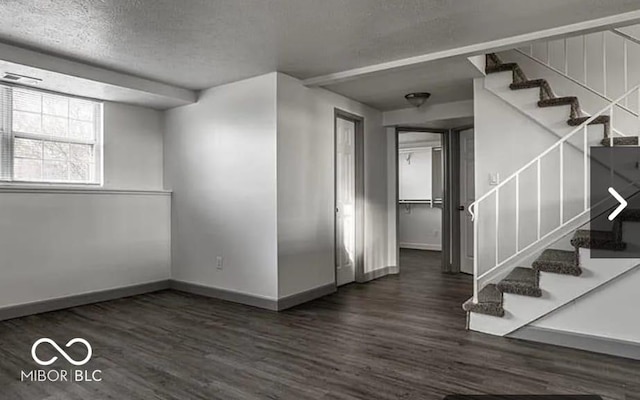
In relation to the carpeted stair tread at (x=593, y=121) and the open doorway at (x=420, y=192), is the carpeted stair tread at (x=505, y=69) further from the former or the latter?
the open doorway at (x=420, y=192)

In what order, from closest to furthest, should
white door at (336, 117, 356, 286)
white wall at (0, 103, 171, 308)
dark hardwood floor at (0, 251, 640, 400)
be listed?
dark hardwood floor at (0, 251, 640, 400)
white wall at (0, 103, 171, 308)
white door at (336, 117, 356, 286)

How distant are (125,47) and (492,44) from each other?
3.04 metres

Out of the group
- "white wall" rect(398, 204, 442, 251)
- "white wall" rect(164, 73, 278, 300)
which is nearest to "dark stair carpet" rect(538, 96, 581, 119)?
"white wall" rect(164, 73, 278, 300)

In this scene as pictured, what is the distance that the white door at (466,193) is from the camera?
5.95 metres

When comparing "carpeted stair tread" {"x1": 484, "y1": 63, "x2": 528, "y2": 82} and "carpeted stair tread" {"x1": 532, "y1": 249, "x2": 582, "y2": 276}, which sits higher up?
"carpeted stair tread" {"x1": 484, "y1": 63, "x2": 528, "y2": 82}

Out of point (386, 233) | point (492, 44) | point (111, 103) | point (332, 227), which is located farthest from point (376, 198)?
point (111, 103)

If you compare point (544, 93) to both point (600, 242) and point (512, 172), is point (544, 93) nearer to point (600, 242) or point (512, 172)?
point (512, 172)

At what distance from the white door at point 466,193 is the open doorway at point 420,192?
2418 mm

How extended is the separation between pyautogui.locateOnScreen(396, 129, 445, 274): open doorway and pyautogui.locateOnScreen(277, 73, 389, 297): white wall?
3922 mm

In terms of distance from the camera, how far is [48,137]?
4.23 metres

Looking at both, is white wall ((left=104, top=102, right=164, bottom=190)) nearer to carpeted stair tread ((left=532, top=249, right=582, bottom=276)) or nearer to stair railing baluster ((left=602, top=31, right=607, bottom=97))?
carpeted stair tread ((left=532, top=249, right=582, bottom=276))

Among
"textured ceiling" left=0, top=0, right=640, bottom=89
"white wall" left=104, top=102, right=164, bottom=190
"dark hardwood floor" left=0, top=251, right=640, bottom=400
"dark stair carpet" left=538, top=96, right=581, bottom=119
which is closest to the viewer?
"dark hardwood floor" left=0, top=251, right=640, bottom=400

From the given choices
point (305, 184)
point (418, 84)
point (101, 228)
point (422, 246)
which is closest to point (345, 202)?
point (305, 184)

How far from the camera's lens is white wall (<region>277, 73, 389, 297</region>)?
13.6 ft
